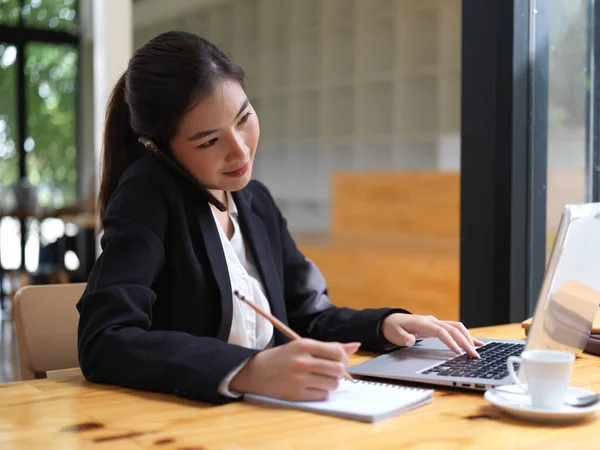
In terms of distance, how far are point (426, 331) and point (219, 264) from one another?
0.34m

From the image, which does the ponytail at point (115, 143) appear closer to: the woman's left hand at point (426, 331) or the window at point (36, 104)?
the woman's left hand at point (426, 331)

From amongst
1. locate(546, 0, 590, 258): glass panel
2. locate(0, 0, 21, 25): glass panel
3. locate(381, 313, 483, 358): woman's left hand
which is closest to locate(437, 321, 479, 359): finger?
locate(381, 313, 483, 358): woman's left hand

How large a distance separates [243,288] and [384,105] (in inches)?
242

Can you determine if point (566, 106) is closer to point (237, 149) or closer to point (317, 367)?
point (237, 149)

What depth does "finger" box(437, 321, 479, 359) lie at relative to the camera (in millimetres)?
1216

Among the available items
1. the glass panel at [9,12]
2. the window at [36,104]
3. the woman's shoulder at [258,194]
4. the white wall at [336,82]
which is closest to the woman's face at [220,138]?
the woman's shoulder at [258,194]

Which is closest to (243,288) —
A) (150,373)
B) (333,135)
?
(150,373)

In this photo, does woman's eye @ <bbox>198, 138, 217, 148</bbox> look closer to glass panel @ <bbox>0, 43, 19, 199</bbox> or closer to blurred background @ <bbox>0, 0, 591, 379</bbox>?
blurred background @ <bbox>0, 0, 591, 379</bbox>

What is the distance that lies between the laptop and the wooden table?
55 millimetres

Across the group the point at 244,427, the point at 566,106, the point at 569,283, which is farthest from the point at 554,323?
Answer: the point at 566,106

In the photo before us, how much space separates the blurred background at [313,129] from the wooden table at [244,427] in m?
3.08

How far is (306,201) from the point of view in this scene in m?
8.55

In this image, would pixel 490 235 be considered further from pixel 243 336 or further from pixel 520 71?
pixel 243 336

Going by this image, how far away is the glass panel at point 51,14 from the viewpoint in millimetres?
8656
